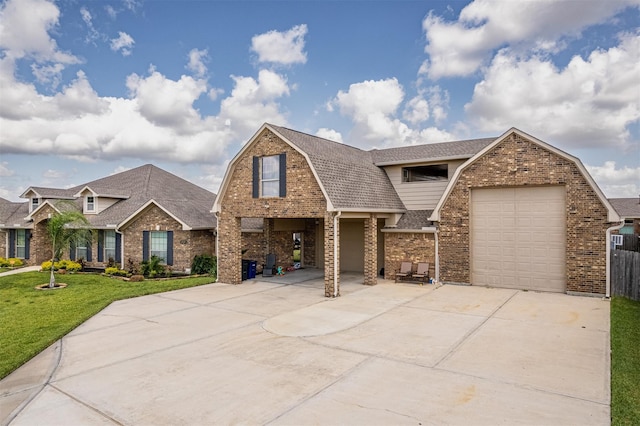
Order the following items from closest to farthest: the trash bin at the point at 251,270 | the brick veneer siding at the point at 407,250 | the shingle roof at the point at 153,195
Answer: the brick veneer siding at the point at 407,250 → the trash bin at the point at 251,270 → the shingle roof at the point at 153,195

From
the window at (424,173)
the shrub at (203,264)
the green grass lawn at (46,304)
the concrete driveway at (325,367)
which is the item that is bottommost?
the green grass lawn at (46,304)

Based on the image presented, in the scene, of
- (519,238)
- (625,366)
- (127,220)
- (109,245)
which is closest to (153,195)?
(109,245)

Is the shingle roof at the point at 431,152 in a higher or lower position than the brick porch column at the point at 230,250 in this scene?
higher

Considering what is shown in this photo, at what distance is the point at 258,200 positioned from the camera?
15195 mm

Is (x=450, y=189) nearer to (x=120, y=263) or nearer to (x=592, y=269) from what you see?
(x=592, y=269)

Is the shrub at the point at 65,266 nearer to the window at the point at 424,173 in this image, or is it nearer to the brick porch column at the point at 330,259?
the brick porch column at the point at 330,259

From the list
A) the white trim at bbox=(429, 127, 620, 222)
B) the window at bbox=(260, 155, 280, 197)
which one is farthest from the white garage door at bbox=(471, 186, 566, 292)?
the window at bbox=(260, 155, 280, 197)

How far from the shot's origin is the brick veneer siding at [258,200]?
13.8m

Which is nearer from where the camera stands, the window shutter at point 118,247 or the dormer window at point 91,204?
the window shutter at point 118,247

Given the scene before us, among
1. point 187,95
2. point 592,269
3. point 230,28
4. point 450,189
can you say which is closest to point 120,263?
point 187,95

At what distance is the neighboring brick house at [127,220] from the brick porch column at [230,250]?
2.37m

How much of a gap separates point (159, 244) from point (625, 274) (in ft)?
61.1

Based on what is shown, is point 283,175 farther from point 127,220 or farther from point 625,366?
point 625,366

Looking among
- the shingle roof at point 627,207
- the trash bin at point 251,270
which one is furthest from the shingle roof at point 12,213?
the shingle roof at point 627,207
